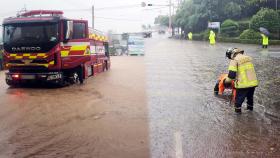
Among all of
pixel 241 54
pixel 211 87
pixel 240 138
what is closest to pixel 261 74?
pixel 211 87

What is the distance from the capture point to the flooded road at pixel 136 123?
24.0 ft

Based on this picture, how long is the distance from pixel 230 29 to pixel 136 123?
141ft

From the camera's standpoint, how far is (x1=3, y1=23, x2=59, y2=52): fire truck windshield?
1485 centimetres

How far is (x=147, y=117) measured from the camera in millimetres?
9961

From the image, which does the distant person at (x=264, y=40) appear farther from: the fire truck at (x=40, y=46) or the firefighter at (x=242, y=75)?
the firefighter at (x=242, y=75)

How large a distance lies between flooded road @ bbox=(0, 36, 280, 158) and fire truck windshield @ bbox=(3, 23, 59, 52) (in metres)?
1.79

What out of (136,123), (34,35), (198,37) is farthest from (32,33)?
(198,37)

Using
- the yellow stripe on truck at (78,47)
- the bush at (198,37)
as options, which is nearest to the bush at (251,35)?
the bush at (198,37)

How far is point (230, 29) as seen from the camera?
50.0m

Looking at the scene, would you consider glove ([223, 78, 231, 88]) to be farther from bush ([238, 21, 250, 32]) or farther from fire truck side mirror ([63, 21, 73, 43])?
bush ([238, 21, 250, 32])

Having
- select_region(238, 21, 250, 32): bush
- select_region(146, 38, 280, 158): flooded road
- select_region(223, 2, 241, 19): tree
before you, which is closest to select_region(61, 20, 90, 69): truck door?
select_region(146, 38, 280, 158): flooded road

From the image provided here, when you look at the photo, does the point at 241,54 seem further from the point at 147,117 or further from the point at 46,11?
the point at 46,11

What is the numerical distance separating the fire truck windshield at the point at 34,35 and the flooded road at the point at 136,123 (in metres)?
1.79

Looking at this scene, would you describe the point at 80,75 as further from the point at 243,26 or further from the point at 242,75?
the point at 243,26
